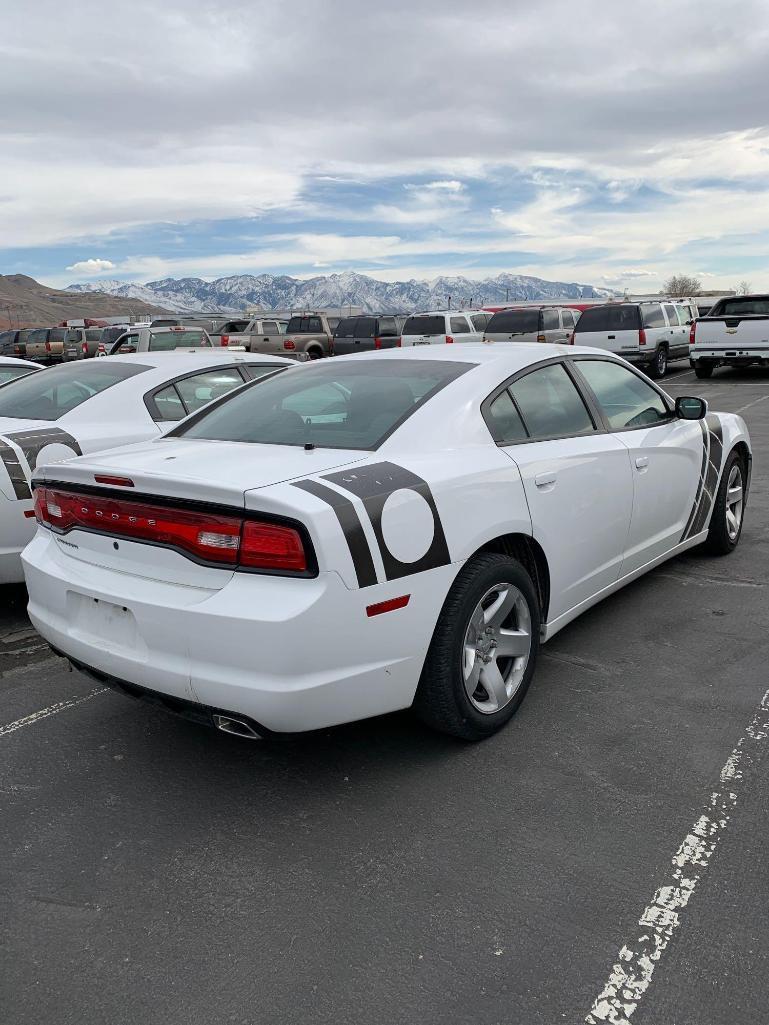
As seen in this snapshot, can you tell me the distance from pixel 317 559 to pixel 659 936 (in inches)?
55.1

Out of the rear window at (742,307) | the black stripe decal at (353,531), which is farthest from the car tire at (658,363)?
the black stripe decal at (353,531)

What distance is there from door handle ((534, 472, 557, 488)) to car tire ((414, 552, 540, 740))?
1.24 feet

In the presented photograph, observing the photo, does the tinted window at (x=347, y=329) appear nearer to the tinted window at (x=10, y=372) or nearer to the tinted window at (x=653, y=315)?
the tinted window at (x=653, y=315)

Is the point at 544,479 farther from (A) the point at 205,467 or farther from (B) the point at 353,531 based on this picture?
(A) the point at 205,467

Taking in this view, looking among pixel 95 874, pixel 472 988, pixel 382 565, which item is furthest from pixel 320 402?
pixel 472 988

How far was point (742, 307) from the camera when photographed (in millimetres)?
18422

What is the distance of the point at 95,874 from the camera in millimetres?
2566

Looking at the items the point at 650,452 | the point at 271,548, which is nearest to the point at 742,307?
the point at 650,452

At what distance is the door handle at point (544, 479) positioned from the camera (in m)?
3.47

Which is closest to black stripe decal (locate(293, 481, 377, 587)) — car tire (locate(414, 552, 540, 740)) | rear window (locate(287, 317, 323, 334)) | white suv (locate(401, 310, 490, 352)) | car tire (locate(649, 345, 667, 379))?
car tire (locate(414, 552, 540, 740))

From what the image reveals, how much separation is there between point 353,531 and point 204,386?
3.74 m

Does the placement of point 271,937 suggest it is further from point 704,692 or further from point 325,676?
point 704,692

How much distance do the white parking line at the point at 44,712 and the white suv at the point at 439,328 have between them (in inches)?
736

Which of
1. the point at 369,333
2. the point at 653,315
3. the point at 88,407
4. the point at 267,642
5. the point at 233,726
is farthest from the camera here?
the point at 369,333
